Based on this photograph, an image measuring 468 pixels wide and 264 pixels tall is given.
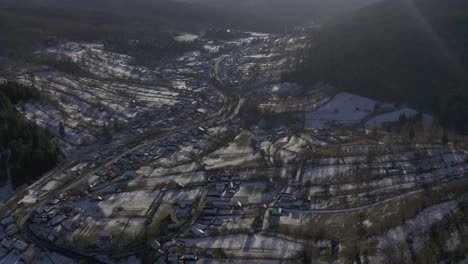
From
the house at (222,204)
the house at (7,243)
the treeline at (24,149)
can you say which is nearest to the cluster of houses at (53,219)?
the house at (7,243)

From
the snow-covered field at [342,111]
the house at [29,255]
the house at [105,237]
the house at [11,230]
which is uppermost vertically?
the snow-covered field at [342,111]

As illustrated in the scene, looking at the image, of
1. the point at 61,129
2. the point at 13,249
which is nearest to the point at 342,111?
the point at 61,129

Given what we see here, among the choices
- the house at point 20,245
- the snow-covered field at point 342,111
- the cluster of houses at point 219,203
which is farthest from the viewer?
the snow-covered field at point 342,111

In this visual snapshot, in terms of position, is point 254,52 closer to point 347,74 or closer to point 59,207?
point 347,74

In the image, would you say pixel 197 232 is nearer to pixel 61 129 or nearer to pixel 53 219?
pixel 53 219

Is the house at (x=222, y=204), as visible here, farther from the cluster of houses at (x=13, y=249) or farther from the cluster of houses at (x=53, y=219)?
the cluster of houses at (x=13, y=249)

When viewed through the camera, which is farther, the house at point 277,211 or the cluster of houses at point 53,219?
the house at point 277,211
